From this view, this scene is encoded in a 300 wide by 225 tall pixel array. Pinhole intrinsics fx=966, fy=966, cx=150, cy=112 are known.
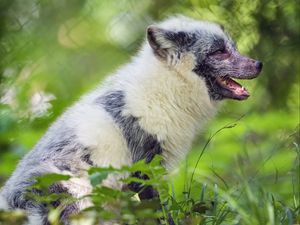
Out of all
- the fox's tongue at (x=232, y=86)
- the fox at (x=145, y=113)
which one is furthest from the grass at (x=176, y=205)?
the fox's tongue at (x=232, y=86)

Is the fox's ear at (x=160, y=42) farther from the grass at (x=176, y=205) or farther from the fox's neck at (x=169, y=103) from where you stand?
the grass at (x=176, y=205)

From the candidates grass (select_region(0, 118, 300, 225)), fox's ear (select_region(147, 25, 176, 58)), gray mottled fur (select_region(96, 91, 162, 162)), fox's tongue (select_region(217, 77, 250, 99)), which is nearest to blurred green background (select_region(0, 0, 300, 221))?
fox's tongue (select_region(217, 77, 250, 99))

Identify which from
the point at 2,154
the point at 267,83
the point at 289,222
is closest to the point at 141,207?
the point at 289,222

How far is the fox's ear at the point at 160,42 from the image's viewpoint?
17.2 ft

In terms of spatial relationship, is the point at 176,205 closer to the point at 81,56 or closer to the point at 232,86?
the point at 232,86

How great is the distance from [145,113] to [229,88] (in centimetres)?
57

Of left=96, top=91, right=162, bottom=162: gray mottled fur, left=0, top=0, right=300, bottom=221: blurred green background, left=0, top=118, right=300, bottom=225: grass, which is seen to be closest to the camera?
left=0, top=118, right=300, bottom=225: grass

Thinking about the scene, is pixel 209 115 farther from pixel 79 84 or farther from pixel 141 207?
pixel 79 84

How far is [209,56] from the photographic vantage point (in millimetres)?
5266

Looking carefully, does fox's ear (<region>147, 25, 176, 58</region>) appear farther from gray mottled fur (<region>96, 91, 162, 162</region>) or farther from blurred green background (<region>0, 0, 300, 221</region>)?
blurred green background (<region>0, 0, 300, 221</region>)

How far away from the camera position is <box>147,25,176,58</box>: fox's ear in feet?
17.2

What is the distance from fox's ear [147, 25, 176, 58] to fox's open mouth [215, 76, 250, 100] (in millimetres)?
312

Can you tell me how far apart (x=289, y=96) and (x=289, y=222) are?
13.8ft

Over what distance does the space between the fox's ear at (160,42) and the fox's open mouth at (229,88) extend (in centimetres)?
31
